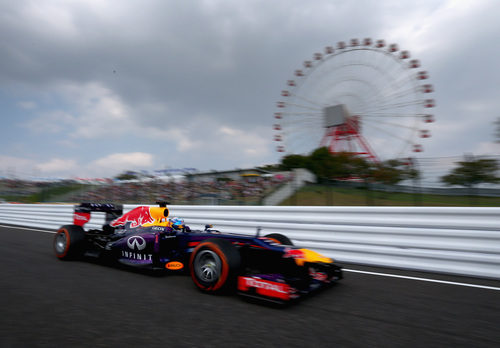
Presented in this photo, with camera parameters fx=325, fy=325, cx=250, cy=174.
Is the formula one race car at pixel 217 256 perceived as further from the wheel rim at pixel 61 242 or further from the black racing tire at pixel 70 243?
the wheel rim at pixel 61 242

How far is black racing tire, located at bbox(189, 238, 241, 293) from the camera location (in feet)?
11.6

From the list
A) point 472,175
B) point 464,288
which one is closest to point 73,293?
point 464,288

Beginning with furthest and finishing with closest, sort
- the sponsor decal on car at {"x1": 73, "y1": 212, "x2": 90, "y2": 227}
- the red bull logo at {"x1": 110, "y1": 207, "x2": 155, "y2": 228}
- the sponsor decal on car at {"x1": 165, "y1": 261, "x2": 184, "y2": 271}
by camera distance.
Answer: the sponsor decal on car at {"x1": 73, "y1": 212, "x2": 90, "y2": 227}
the red bull logo at {"x1": 110, "y1": 207, "x2": 155, "y2": 228}
the sponsor decal on car at {"x1": 165, "y1": 261, "x2": 184, "y2": 271}

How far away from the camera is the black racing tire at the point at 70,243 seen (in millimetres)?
5422

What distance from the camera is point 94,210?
5.97m

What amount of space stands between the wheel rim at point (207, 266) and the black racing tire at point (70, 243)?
108 inches

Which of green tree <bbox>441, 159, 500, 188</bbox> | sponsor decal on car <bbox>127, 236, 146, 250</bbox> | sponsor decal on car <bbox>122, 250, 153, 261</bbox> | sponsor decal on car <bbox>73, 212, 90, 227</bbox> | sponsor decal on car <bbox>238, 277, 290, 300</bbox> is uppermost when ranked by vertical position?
green tree <bbox>441, 159, 500, 188</bbox>

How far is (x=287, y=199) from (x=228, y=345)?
7080 millimetres

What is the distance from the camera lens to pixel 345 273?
185 inches

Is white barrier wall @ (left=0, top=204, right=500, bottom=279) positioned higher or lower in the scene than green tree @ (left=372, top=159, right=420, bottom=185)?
lower

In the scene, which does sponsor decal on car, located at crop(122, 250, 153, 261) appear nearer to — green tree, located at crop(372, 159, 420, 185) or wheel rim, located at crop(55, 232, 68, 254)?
wheel rim, located at crop(55, 232, 68, 254)

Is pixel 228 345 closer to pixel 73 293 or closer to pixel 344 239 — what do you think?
pixel 73 293

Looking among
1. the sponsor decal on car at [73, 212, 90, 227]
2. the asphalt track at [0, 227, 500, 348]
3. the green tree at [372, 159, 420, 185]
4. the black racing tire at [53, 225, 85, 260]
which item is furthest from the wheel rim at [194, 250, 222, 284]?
the green tree at [372, 159, 420, 185]

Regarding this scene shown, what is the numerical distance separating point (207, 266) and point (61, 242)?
11.0 ft
